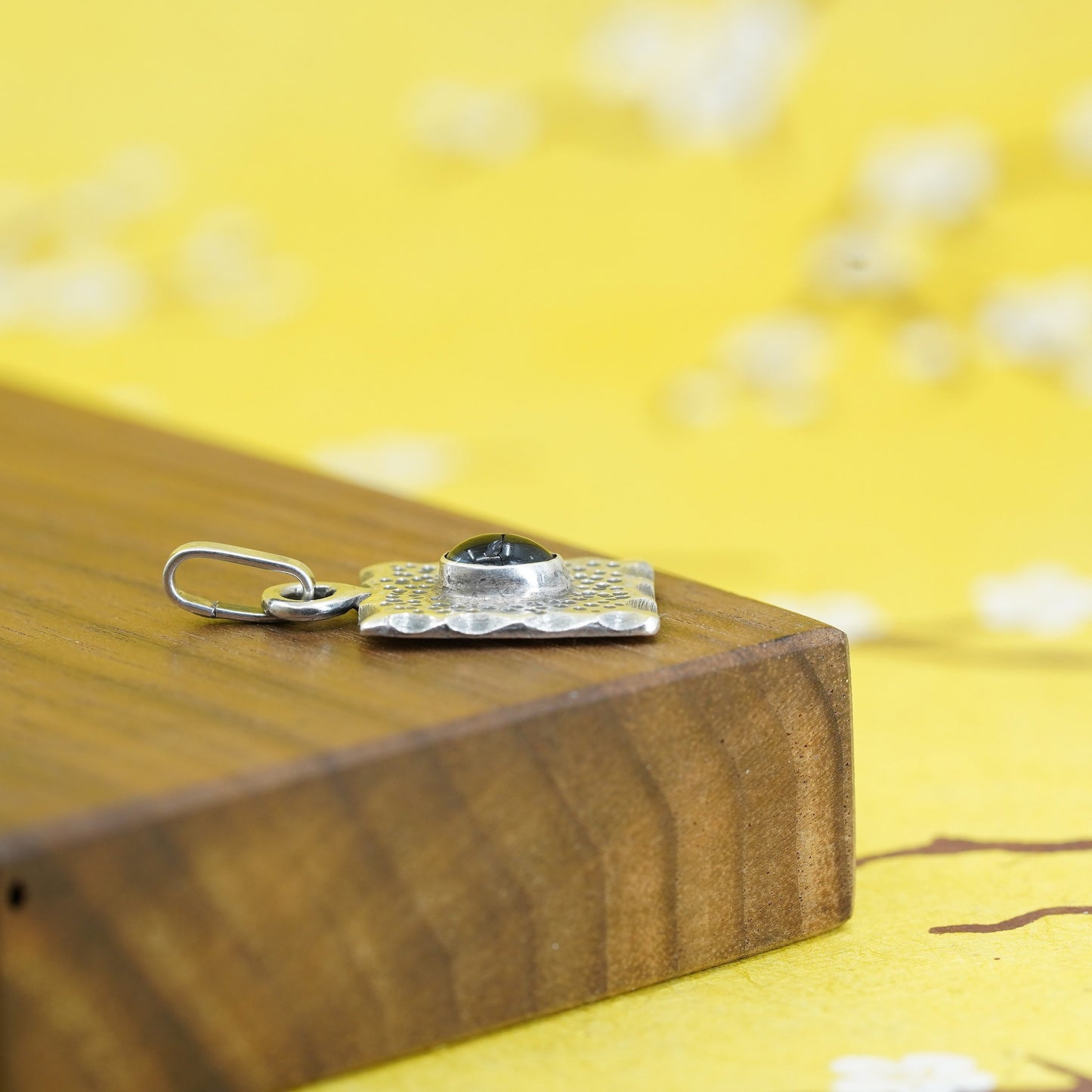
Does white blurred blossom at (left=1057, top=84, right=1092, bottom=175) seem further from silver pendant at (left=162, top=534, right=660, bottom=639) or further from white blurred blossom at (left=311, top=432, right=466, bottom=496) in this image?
silver pendant at (left=162, top=534, right=660, bottom=639)

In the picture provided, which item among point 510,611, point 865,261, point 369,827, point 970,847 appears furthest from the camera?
point 865,261

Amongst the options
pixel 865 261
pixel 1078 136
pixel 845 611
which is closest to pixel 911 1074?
pixel 845 611

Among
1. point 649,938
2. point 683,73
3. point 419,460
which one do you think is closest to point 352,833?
point 649,938

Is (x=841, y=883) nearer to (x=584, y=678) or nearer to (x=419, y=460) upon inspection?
(x=584, y=678)

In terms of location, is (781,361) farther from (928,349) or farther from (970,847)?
(970,847)

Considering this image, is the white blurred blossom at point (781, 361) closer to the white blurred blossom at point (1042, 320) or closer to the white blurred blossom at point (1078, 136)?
the white blurred blossom at point (1042, 320)
